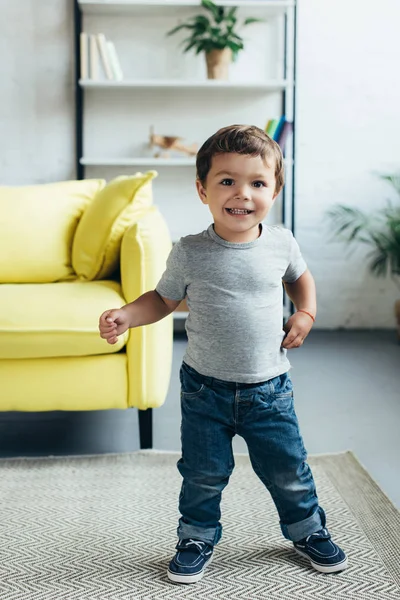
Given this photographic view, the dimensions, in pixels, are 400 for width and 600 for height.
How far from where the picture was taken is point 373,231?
3.49m

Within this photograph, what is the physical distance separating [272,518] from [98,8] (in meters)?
2.69

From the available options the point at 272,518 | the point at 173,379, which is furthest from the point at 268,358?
the point at 173,379

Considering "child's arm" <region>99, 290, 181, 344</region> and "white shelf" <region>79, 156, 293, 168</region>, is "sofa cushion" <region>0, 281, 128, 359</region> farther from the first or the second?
"white shelf" <region>79, 156, 293, 168</region>

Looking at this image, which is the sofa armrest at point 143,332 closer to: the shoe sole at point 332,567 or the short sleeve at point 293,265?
the short sleeve at point 293,265

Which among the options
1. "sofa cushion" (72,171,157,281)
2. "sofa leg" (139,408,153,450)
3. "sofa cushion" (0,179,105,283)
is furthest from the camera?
"sofa cushion" (0,179,105,283)

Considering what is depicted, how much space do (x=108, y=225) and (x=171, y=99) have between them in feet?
5.46

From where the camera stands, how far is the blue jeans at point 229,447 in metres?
1.11

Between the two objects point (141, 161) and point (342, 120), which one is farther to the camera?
point (342, 120)

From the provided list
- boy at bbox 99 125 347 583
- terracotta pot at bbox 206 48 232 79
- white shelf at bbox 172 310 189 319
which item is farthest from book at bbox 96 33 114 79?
boy at bbox 99 125 347 583

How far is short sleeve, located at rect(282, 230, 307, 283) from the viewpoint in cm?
116

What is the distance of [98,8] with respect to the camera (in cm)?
327

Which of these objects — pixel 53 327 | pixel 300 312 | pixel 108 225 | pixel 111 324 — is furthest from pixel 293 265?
pixel 108 225

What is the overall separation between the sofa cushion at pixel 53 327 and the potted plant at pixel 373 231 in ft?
6.37

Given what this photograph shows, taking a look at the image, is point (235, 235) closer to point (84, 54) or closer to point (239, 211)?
point (239, 211)
